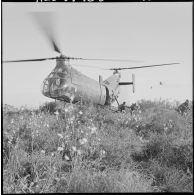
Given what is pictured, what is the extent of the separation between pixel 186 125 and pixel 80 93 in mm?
3147

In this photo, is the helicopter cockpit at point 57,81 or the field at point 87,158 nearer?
the field at point 87,158

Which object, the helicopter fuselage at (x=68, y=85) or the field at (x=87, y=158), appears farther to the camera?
the helicopter fuselage at (x=68, y=85)

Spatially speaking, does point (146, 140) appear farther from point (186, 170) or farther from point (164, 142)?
point (186, 170)

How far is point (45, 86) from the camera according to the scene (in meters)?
7.74

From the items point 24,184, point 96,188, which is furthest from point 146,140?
point 24,184

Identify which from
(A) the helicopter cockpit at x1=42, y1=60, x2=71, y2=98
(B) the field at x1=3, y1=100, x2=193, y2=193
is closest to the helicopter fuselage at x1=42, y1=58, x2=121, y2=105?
(A) the helicopter cockpit at x1=42, y1=60, x2=71, y2=98

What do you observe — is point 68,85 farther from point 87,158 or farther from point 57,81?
point 87,158

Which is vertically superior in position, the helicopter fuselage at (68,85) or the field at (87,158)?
the helicopter fuselage at (68,85)

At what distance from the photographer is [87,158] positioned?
438 cm

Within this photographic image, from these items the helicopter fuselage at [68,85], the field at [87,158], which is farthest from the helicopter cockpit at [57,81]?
the field at [87,158]

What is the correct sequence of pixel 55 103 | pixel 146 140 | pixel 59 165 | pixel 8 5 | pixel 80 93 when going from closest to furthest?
pixel 59 165
pixel 8 5
pixel 146 140
pixel 55 103
pixel 80 93

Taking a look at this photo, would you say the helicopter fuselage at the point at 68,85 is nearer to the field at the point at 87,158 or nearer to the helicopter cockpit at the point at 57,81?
the helicopter cockpit at the point at 57,81

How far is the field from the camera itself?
3.90 m

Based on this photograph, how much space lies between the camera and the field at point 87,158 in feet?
12.8
